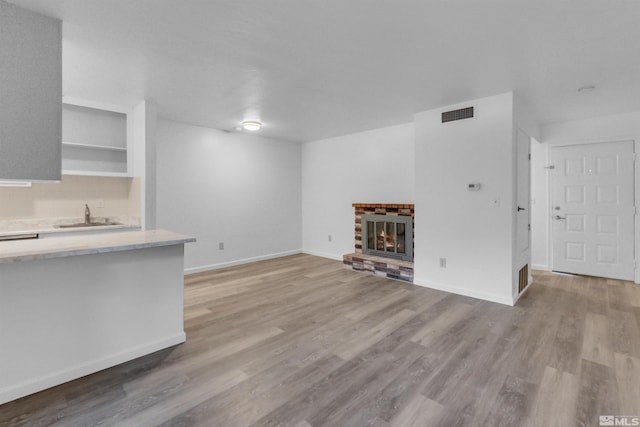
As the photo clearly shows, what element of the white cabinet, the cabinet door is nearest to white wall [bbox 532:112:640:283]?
the cabinet door

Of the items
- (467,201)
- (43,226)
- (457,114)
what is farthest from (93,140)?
(467,201)

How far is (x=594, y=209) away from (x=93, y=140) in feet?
24.0

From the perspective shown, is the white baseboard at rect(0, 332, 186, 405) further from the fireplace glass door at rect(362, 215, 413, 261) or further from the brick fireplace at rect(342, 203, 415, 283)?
the fireplace glass door at rect(362, 215, 413, 261)

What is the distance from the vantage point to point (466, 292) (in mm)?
3760

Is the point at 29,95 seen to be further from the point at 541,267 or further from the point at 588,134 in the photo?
the point at 541,267

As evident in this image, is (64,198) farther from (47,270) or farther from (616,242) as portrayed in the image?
(616,242)

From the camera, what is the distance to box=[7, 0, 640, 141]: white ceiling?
192 centimetres

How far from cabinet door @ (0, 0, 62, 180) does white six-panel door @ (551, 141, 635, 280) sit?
6287mm

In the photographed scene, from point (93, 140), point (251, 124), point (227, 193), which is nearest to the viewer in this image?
point (93, 140)

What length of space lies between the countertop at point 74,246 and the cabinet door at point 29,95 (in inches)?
18.6

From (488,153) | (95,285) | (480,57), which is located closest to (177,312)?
(95,285)

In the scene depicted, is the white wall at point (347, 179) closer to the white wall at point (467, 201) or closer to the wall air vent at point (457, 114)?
the white wall at point (467, 201)

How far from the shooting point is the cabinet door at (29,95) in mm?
1884

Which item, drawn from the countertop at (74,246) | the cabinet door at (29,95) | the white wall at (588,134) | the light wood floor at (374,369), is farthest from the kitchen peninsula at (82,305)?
the white wall at (588,134)
